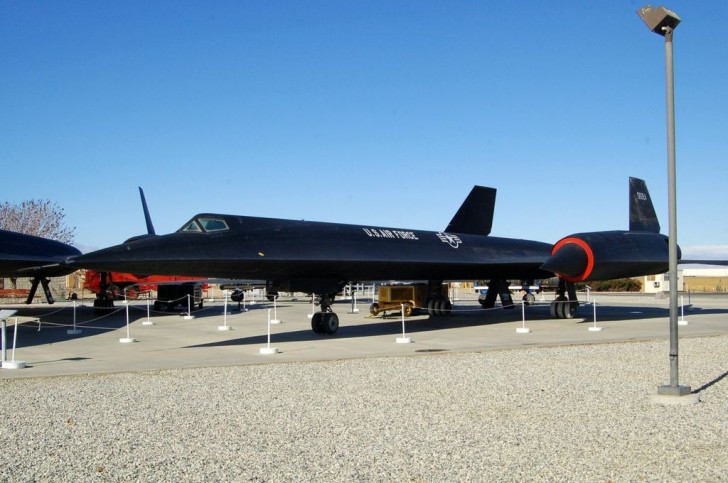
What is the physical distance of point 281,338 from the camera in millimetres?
15445

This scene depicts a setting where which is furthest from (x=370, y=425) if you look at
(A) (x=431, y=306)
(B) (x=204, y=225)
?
(A) (x=431, y=306)

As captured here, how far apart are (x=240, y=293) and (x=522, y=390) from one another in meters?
24.0

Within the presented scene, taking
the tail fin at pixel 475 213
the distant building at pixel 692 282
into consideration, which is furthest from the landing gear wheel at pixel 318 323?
the distant building at pixel 692 282

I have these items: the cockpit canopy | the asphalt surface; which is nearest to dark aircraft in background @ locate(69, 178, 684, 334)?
the cockpit canopy

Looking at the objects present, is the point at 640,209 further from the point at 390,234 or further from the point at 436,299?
the point at 390,234

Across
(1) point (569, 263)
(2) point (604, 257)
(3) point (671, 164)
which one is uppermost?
(3) point (671, 164)

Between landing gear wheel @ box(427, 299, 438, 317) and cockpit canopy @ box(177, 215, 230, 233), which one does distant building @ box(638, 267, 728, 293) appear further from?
cockpit canopy @ box(177, 215, 230, 233)

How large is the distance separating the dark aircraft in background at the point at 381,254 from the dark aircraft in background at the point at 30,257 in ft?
9.34

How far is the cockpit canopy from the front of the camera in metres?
13.5

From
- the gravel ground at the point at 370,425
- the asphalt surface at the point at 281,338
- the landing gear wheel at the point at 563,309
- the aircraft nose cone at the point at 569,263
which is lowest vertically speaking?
the asphalt surface at the point at 281,338

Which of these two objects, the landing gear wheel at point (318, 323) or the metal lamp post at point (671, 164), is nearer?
the metal lamp post at point (671, 164)

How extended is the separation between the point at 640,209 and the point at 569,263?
549 cm

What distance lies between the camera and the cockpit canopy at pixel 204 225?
13469mm

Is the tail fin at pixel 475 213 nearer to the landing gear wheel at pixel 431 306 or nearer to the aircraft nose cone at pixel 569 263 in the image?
the landing gear wheel at pixel 431 306
